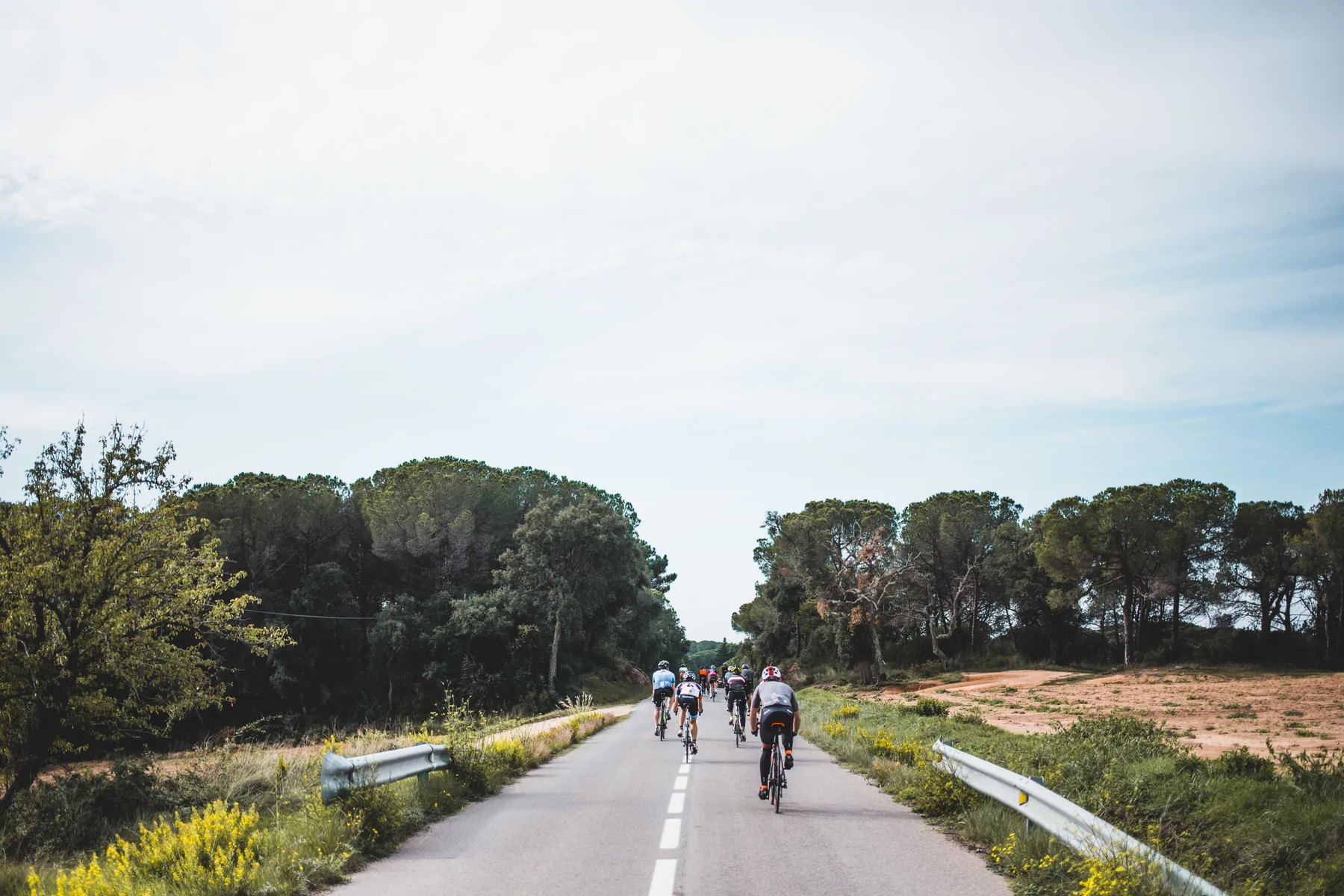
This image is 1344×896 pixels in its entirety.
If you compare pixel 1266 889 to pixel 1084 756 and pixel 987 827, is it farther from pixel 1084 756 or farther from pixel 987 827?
pixel 1084 756

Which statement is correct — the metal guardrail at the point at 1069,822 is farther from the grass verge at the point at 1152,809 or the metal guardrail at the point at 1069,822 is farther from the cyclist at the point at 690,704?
the cyclist at the point at 690,704

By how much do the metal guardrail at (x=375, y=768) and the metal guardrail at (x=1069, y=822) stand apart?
623 cm

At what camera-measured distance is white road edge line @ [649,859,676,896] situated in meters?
7.05

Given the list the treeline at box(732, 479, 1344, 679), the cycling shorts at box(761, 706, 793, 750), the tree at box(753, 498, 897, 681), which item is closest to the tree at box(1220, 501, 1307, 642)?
the treeline at box(732, 479, 1344, 679)

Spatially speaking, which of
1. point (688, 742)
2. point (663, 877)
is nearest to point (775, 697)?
point (663, 877)

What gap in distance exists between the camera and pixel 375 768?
9.92 m

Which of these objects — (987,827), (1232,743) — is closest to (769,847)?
(987,827)

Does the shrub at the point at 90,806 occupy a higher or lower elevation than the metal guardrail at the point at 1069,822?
lower

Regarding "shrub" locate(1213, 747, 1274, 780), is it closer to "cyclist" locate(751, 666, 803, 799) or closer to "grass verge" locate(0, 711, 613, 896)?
"cyclist" locate(751, 666, 803, 799)

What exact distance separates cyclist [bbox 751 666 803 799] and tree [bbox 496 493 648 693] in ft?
151

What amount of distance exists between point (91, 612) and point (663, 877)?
46.4 feet

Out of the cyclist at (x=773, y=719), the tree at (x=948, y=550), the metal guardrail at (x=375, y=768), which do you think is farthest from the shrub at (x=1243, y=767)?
the tree at (x=948, y=550)

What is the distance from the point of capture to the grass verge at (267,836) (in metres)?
7.30

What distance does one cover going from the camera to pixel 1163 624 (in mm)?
62688
